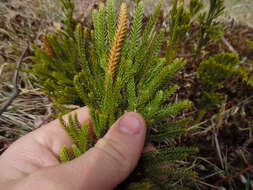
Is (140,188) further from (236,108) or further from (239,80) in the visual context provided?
(239,80)

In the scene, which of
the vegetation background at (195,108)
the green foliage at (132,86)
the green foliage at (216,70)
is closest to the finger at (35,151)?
the green foliage at (132,86)

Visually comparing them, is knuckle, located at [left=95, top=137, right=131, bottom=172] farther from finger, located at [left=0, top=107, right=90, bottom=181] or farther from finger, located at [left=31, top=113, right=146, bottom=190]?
finger, located at [left=0, top=107, right=90, bottom=181]

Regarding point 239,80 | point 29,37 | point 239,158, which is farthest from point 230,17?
point 29,37

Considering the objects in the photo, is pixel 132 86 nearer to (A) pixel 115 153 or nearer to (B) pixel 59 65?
(A) pixel 115 153

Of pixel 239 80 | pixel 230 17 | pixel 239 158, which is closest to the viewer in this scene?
pixel 239 158

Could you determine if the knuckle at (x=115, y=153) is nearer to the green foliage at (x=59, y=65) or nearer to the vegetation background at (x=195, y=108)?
the green foliage at (x=59, y=65)

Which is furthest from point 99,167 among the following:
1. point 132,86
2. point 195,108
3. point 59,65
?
point 195,108
